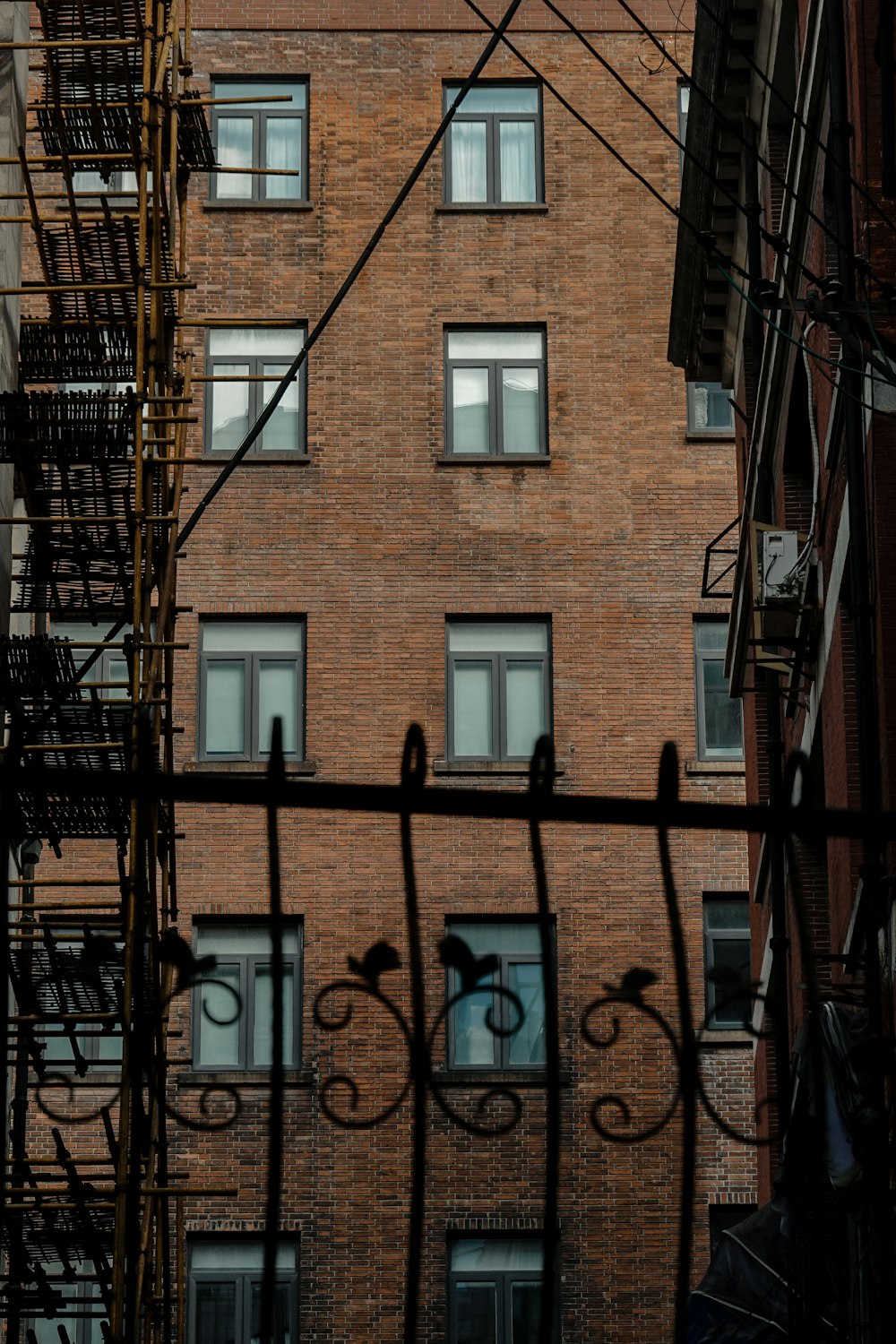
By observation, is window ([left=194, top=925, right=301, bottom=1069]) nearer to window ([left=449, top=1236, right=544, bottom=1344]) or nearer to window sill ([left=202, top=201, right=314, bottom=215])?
window ([left=449, top=1236, right=544, bottom=1344])

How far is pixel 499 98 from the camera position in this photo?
112ft

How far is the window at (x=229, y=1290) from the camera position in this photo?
2881cm

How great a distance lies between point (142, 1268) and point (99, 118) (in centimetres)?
935

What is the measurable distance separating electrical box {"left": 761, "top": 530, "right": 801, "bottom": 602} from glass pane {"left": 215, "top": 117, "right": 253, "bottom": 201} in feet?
59.7

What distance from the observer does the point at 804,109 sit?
55.3 ft

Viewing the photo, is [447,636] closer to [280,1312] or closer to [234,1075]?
[234,1075]

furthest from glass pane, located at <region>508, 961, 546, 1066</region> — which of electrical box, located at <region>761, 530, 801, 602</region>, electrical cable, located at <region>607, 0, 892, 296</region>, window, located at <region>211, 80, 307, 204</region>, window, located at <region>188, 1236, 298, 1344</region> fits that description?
electrical cable, located at <region>607, 0, 892, 296</region>

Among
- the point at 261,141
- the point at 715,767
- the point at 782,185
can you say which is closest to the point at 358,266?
the point at 782,185

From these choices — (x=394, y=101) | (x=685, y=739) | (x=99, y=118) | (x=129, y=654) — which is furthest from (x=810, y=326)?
(x=394, y=101)

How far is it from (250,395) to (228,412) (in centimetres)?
40

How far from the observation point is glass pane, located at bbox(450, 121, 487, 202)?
33906mm

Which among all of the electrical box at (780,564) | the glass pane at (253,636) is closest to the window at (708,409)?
the glass pane at (253,636)

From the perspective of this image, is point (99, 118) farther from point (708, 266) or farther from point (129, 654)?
point (708, 266)

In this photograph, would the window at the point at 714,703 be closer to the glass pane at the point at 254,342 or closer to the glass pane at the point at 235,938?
the glass pane at the point at 235,938
